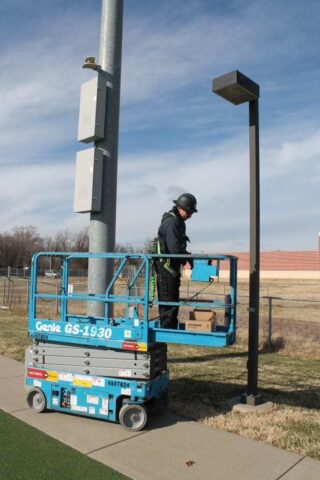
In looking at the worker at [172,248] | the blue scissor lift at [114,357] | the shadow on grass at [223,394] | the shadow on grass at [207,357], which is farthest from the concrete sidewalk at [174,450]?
the shadow on grass at [207,357]

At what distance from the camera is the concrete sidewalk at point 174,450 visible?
3.88 metres

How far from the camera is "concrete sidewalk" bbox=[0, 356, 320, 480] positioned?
3881 mm

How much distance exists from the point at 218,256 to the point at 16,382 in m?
3.67

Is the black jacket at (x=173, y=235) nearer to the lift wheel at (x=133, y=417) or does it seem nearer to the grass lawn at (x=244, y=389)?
the lift wheel at (x=133, y=417)

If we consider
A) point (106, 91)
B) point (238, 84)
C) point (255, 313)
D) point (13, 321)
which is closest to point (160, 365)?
point (255, 313)

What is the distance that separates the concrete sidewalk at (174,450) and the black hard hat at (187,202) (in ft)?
7.62

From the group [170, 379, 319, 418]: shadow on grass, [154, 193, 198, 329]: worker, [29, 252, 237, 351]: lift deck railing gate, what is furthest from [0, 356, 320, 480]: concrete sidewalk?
[154, 193, 198, 329]: worker

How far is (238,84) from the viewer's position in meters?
5.46

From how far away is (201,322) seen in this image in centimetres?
488

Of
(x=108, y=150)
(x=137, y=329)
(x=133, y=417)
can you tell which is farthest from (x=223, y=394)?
(x=108, y=150)

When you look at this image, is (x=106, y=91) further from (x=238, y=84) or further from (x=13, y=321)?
(x=13, y=321)

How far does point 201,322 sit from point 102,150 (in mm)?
3306

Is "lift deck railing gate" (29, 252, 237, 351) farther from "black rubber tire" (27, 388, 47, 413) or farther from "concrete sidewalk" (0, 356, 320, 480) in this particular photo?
"concrete sidewalk" (0, 356, 320, 480)

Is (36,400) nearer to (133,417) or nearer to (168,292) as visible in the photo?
(133,417)
